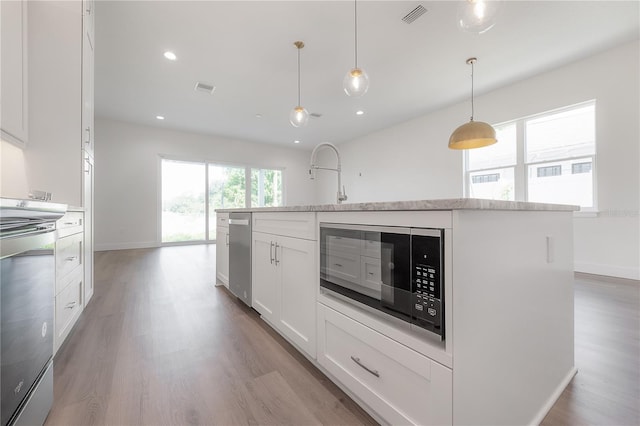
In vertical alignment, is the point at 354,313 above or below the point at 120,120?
below

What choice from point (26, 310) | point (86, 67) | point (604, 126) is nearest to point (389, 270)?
point (26, 310)

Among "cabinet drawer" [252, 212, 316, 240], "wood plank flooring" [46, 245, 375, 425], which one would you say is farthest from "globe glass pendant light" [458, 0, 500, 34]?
"wood plank flooring" [46, 245, 375, 425]

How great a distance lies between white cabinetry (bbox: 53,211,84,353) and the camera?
150 centimetres

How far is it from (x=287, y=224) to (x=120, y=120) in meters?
6.39

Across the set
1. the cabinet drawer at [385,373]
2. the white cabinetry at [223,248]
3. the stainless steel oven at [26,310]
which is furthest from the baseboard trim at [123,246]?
the cabinet drawer at [385,373]

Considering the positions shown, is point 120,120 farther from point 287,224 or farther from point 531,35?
point 531,35

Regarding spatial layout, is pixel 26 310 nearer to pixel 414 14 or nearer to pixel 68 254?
pixel 68 254

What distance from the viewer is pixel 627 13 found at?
2.74m

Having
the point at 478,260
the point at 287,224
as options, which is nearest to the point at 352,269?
the point at 478,260

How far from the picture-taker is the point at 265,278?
1.83 meters

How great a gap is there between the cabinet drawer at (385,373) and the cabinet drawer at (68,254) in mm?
1587

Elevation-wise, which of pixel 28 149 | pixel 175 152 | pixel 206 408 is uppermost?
pixel 175 152

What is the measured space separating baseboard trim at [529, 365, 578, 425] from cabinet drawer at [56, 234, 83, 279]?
247cm

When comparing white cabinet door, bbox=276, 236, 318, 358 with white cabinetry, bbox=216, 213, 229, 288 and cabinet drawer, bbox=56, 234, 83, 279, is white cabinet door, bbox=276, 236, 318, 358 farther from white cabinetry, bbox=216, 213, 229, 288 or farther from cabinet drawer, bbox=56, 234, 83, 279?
cabinet drawer, bbox=56, 234, 83, 279
